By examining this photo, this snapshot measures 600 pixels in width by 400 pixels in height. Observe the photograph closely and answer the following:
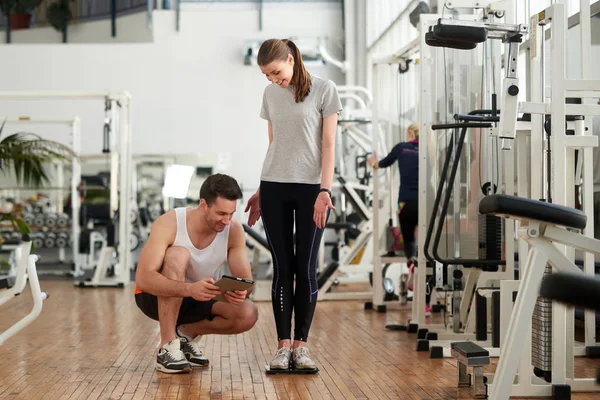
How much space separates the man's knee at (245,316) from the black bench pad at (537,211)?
4.55ft

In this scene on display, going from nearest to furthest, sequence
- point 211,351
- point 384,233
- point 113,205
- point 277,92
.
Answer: point 277,92, point 211,351, point 384,233, point 113,205

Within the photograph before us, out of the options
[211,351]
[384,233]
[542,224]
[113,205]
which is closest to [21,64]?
[113,205]

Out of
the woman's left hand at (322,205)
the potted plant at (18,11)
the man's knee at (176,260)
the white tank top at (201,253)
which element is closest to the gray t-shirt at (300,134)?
the woman's left hand at (322,205)

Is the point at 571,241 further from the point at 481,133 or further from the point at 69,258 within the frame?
the point at 69,258

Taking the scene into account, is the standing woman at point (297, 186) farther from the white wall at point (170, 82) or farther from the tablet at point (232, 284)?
the white wall at point (170, 82)

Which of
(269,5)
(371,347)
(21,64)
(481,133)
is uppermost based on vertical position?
(269,5)

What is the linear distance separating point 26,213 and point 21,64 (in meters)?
3.52

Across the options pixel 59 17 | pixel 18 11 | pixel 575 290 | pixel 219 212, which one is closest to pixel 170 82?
pixel 59 17

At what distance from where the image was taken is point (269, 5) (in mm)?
12461

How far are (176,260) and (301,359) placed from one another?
0.62 meters

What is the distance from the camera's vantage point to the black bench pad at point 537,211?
7.08 feet

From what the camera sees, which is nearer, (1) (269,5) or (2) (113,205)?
(2) (113,205)

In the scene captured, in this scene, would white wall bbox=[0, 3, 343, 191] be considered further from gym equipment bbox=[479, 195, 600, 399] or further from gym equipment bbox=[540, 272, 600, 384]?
gym equipment bbox=[540, 272, 600, 384]

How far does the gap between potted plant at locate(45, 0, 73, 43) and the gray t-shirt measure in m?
10.1
